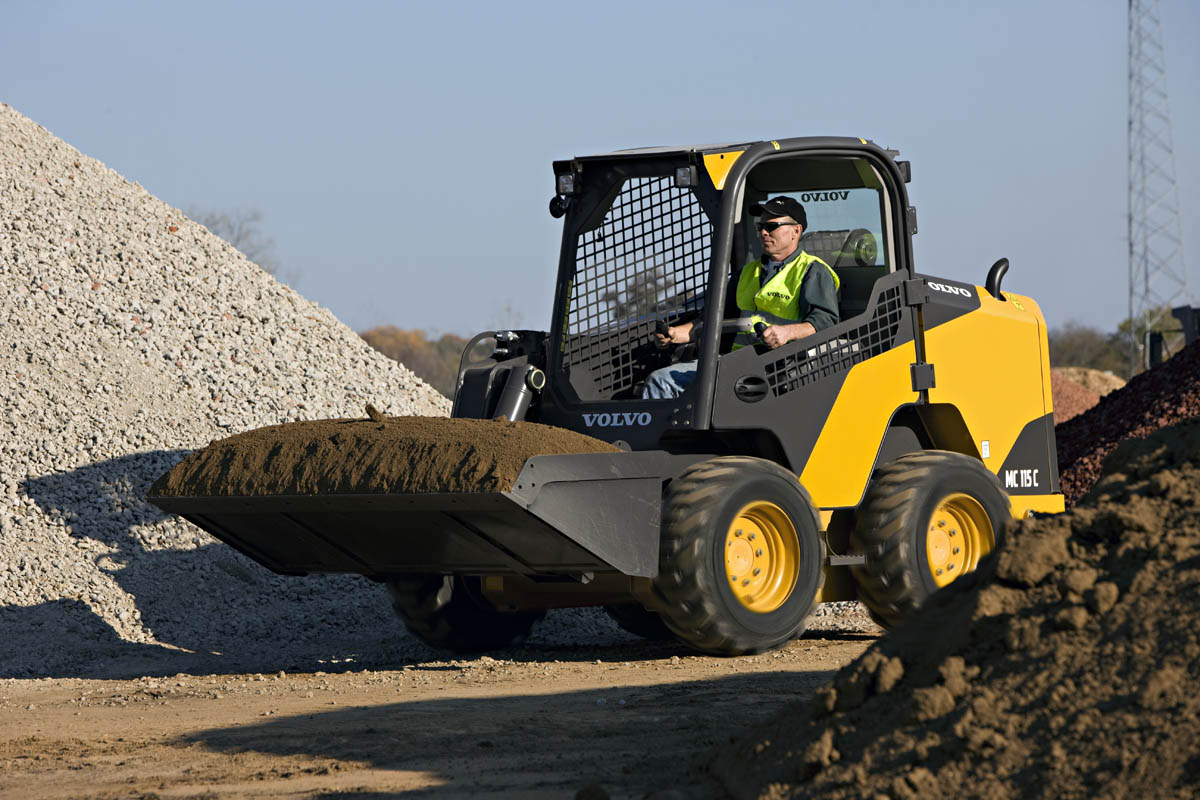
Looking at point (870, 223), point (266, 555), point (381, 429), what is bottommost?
A: point (266, 555)

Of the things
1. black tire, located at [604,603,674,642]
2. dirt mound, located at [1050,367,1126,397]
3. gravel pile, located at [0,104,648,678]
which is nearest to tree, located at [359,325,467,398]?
dirt mound, located at [1050,367,1126,397]

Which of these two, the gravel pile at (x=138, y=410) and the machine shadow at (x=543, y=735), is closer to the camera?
the machine shadow at (x=543, y=735)

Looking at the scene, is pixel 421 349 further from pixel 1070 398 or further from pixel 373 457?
pixel 373 457

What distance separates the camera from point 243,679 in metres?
8.34

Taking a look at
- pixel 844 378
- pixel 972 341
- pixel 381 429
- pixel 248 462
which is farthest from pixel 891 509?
pixel 248 462

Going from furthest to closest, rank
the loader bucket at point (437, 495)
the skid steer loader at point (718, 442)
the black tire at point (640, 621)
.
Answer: the black tire at point (640, 621) → the skid steer loader at point (718, 442) → the loader bucket at point (437, 495)

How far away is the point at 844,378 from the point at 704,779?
3721mm

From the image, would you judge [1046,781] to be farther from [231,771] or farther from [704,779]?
[231,771]

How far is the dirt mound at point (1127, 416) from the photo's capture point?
14500mm

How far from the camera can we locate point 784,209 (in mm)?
8539

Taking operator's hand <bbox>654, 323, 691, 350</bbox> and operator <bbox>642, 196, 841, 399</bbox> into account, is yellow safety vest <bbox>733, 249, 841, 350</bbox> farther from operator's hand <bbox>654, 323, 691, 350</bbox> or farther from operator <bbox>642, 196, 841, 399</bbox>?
operator's hand <bbox>654, 323, 691, 350</bbox>

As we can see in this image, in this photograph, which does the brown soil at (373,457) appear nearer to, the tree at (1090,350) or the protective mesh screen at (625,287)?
the protective mesh screen at (625,287)

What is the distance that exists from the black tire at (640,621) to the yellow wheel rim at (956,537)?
2.07 meters

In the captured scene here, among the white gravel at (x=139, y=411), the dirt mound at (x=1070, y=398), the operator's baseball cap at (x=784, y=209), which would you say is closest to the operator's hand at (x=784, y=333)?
the operator's baseball cap at (x=784, y=209)
